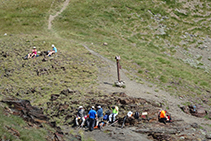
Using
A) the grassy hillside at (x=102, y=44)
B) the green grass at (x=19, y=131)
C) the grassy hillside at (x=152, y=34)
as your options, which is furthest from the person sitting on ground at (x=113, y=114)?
the grassy hillside at (x=152, y=34)

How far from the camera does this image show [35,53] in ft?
103

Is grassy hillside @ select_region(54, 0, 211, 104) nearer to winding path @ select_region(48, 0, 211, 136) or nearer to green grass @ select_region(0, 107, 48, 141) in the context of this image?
winding path @ select_region(48, 0, 211, 136)

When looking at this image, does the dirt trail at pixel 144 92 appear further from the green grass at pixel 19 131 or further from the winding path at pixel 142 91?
the green grass at pixel 19 131

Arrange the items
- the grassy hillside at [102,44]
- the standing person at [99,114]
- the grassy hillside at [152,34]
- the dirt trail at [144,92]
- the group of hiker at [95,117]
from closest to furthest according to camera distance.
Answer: the group of hiker at [95,117]
the standing person at [99,114]
the dirt trail at [144,92]
the grassy hillside at [102,44]
the grassy hillside at [152,34]

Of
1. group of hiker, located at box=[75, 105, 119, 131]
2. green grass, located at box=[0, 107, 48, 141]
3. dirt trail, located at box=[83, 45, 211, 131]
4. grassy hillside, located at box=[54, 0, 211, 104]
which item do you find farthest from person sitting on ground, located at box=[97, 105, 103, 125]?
grassy hillside, located at box=[54, 0, 211, 104]

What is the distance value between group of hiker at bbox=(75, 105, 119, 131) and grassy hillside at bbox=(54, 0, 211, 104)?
11.9m

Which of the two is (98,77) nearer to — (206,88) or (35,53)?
(35,53)

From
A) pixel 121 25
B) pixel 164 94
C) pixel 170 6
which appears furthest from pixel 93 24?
pixel 164 94

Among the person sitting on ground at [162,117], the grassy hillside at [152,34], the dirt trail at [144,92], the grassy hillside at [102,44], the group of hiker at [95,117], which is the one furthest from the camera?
the grassy hillside at [152,34]

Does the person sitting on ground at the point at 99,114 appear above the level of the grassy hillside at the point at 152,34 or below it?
below

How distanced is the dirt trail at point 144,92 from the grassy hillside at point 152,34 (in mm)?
2168

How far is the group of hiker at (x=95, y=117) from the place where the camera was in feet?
58.1

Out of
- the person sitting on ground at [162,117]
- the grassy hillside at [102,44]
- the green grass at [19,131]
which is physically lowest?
the person sitting on ground at [162,117]

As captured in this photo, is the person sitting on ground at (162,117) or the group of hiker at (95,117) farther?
the person sitting on ground at (162,117)
